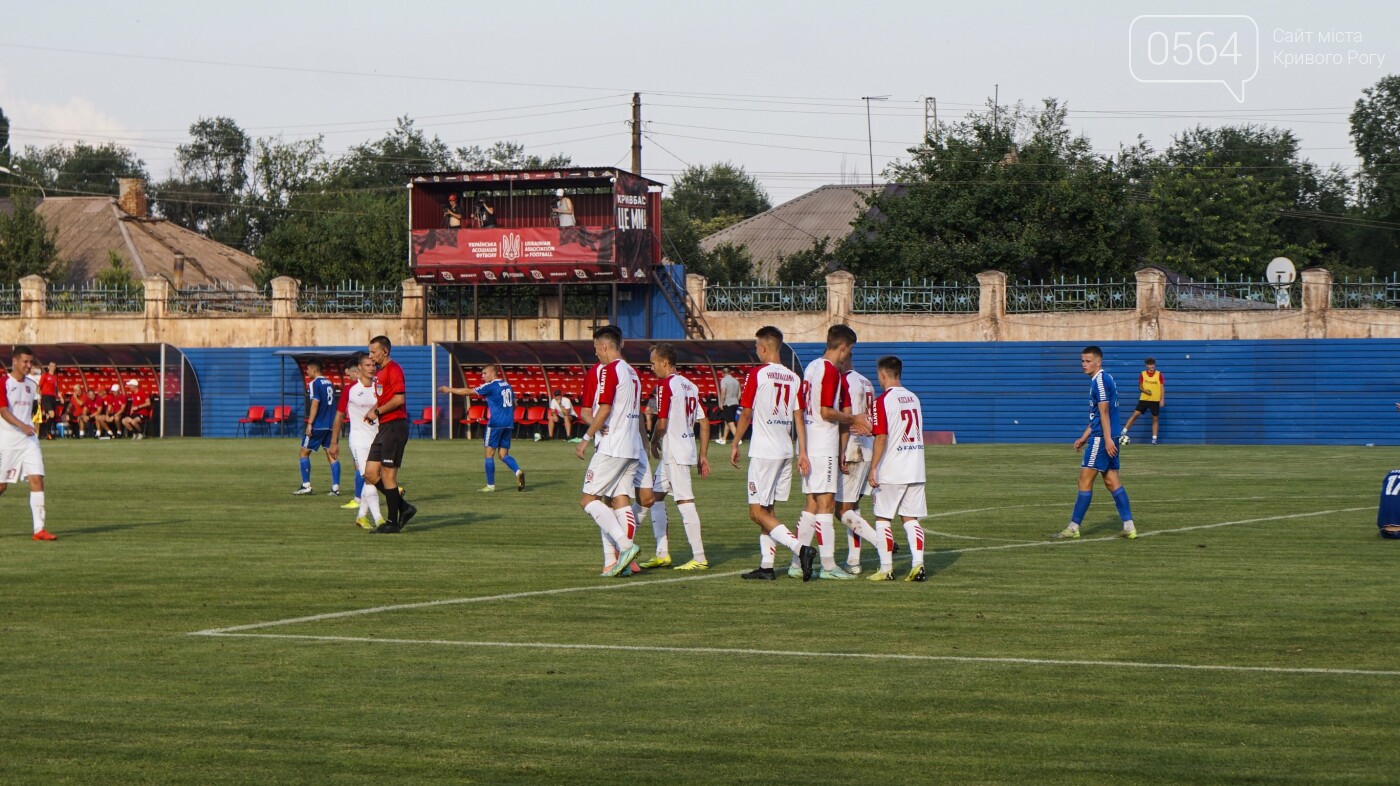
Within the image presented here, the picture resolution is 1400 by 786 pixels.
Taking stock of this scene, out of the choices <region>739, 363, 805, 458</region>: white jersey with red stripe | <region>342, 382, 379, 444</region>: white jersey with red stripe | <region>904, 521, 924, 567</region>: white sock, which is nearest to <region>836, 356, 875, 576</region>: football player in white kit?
<region>904, 521, 924, 567</region>: white sock

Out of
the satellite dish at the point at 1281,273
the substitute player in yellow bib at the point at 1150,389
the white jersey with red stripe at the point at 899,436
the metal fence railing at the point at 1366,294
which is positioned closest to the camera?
the white jersey with red stripe at the point at 899,436

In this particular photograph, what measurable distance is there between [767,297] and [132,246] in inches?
1739

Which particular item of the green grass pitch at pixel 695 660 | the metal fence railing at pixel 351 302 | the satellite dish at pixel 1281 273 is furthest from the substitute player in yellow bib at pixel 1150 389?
the metal fence railing at pixel 351 302

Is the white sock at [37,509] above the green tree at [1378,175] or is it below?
below

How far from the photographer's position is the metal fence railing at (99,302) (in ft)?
166

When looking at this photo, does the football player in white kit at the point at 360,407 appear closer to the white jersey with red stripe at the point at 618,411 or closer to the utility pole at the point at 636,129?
the white jersey with red stripe at the point at 618,411

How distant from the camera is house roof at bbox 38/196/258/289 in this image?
250ft

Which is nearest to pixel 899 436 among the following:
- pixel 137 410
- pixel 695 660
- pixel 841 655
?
pixel 841 655

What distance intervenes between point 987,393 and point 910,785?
34563 mm

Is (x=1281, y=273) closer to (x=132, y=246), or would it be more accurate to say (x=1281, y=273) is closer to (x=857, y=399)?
(x=857, y=399)

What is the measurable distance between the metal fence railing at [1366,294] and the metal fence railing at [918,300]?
898 cm

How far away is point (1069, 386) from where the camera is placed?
39438 millimetres

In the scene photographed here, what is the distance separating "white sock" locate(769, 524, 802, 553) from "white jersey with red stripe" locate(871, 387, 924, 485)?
0.87 m

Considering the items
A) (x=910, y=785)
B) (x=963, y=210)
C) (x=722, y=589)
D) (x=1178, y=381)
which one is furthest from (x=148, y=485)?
(x=963, y=210)
